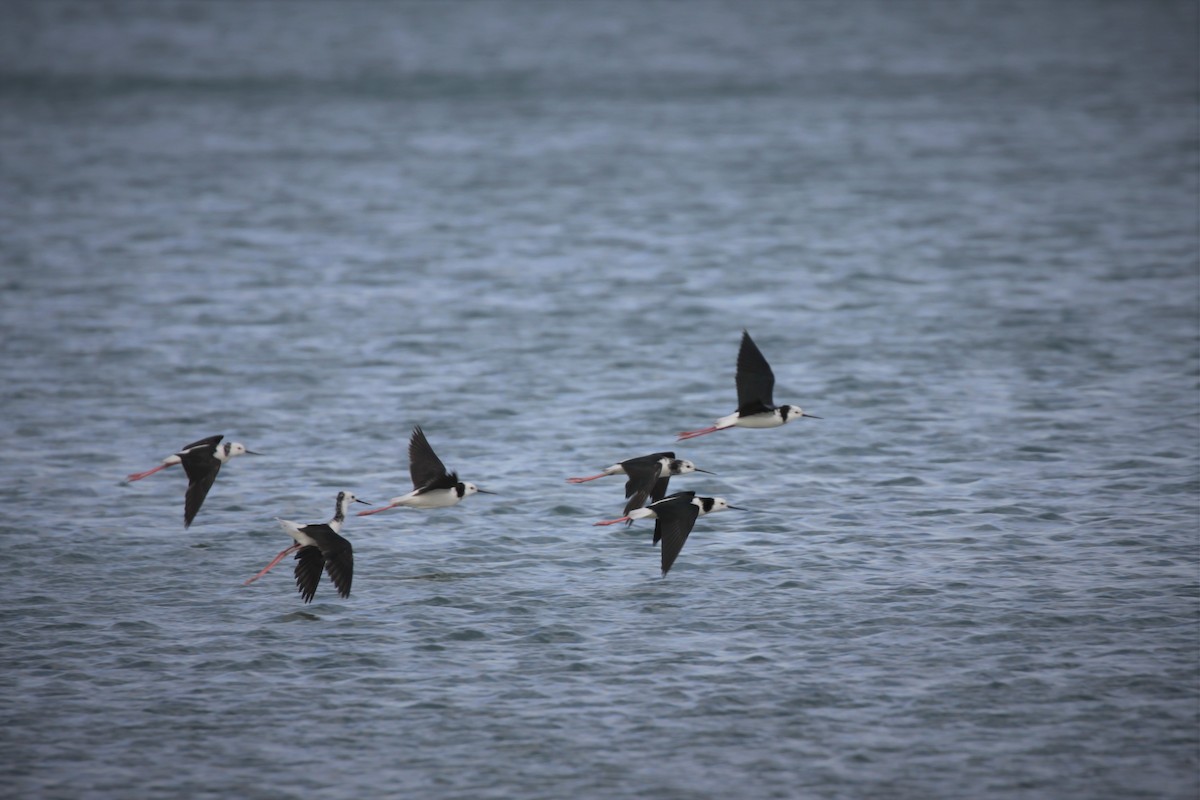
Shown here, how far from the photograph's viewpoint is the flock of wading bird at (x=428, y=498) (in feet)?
47.8

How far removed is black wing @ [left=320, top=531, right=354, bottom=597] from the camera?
1438cm

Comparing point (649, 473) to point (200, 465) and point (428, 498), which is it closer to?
point (428, 498)

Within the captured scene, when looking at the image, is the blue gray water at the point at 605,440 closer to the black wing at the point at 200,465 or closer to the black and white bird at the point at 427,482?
the black and white bird at the point at 427,482

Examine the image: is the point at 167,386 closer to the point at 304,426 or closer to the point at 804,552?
the point at 304,426

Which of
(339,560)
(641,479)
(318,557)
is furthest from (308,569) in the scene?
(641,479)

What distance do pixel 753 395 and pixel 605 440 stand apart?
4068 millimetres

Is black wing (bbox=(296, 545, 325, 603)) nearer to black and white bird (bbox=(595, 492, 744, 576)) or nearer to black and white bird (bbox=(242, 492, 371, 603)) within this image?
black and white bird (bbox=(242, 492, 371, 603))

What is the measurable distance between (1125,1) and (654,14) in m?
24.0

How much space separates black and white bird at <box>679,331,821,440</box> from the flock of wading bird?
0.01 metres

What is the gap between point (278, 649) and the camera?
13820mm

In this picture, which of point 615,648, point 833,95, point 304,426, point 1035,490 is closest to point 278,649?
point 615,648

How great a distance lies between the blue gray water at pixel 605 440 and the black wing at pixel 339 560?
16.5 inches

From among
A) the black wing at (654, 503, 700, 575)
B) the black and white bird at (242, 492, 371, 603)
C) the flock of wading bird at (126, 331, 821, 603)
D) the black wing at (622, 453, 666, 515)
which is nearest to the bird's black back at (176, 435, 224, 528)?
the flock of wading bird at (126, 331, 821, 603)

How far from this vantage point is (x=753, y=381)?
1708cm
